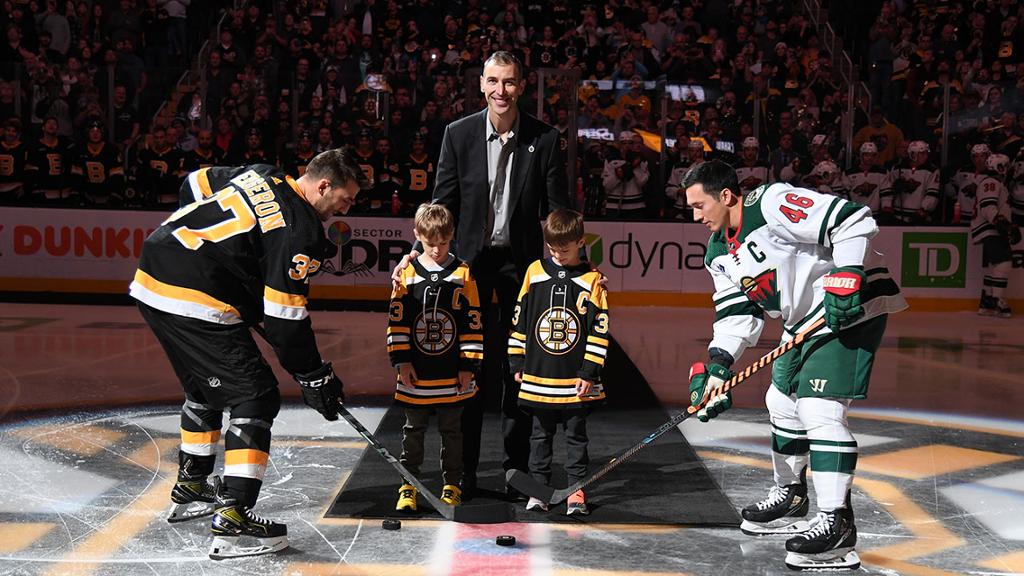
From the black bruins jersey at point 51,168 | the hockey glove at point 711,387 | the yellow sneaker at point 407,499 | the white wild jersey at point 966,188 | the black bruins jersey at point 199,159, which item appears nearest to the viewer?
the hockey glove at point 711,387

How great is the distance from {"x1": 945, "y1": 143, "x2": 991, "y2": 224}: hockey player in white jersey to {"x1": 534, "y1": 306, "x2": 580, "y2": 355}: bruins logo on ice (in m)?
7.54

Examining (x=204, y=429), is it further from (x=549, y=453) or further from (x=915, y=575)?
(x=915, y=575)

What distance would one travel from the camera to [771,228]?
13.3ft

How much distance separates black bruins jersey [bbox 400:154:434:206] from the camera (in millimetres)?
11180

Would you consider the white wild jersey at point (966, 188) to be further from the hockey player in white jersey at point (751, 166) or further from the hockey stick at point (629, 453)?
the hockey stick at point (629, 453)

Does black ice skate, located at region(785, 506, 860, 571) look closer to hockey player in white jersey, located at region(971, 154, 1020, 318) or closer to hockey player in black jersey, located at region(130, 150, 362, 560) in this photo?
hockey player in black jersey, located at region(130, 150, 362, 560)

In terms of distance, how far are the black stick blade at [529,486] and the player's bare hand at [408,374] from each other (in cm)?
53

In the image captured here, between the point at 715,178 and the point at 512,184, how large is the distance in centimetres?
95

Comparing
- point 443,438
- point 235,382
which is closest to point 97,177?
point 443,438

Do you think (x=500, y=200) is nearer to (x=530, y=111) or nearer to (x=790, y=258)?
(x=790, y=258)

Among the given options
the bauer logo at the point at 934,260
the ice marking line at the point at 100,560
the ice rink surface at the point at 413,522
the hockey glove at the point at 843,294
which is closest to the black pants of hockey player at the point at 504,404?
the ice rink surface at the point at 413,522

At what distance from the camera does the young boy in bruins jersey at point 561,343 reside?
15.2ft

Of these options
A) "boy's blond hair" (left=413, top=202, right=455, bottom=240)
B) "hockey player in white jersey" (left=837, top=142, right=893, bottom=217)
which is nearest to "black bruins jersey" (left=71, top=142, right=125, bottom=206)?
"hockey player in white jersey" (left=837, top=142, right=893, bottom=217)

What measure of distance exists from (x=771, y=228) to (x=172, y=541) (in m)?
2.33
